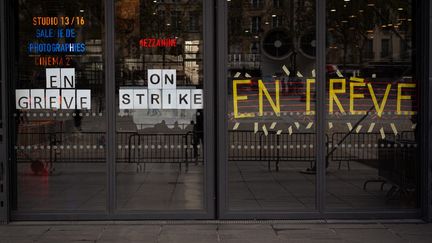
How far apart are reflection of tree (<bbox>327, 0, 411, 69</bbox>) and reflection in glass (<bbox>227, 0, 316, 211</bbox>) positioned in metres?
0.32

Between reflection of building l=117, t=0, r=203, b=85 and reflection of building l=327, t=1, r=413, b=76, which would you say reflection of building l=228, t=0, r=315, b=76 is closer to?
reflection of building l=327, t=1, r=413, b=76

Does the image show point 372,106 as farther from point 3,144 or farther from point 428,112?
point 3,144

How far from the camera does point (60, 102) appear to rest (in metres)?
8.58

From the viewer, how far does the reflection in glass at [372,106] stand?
860 cm

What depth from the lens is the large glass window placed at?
335 inches

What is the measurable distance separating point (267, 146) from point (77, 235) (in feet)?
→ 9.02

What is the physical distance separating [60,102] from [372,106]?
13.9 ft

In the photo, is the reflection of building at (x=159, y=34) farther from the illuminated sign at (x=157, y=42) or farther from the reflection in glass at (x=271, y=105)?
the reflection in glass at (x=271, y=105)

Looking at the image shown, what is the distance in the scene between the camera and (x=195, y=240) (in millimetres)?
7512

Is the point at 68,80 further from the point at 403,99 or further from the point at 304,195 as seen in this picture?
the point at 403,99

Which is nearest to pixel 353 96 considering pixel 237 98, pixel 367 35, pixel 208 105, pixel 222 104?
pixel 367 35

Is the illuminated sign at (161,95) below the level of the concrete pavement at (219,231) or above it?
above

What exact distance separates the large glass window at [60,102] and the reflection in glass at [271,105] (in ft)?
5.93

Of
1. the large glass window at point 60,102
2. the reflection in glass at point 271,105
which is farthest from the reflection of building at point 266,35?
the large glass window at point 60,102
